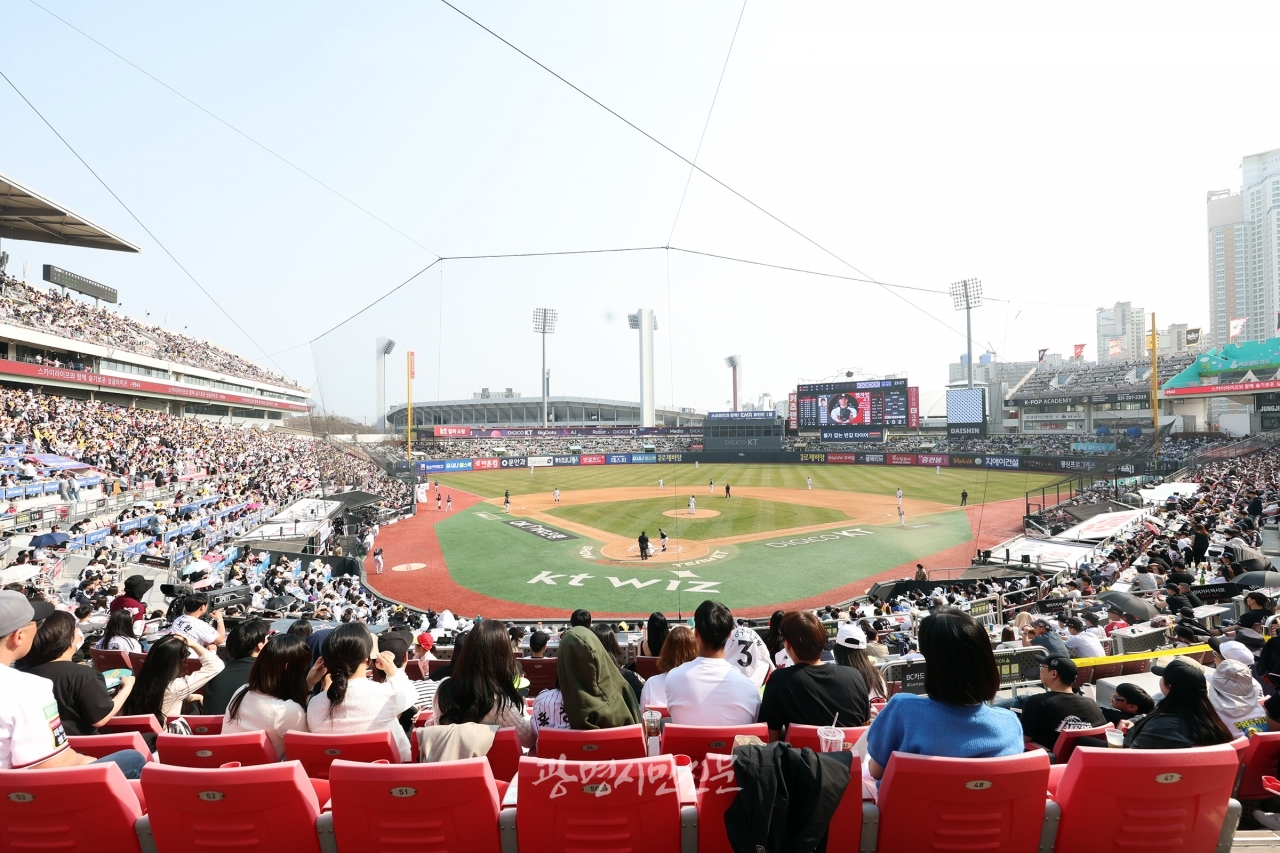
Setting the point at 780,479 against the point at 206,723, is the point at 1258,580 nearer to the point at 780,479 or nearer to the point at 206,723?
the point at 206,723

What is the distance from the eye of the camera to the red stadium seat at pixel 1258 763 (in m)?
3.28

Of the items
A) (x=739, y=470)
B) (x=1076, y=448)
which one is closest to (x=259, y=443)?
(x=739, y=470)

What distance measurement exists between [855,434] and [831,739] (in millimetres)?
56777

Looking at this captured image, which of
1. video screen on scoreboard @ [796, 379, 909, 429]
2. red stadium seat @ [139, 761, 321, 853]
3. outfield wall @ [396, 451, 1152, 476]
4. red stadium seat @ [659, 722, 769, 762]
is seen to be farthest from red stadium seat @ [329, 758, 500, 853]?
video screen on scoreboard @ [796, 379, 909, 429]

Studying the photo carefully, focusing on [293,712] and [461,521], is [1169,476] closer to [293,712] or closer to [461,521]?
[461,521]

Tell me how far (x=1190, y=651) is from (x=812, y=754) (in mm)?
7081

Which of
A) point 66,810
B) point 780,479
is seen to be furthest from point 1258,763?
point 780,479

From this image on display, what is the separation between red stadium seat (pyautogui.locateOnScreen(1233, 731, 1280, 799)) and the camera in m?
3.28

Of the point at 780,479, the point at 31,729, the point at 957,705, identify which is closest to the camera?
the point at 957,705

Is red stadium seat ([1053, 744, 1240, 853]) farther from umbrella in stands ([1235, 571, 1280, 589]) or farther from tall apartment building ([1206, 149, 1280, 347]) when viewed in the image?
tall apartment building ([1206, 149, 1280, 347])

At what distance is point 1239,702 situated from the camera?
4219mm

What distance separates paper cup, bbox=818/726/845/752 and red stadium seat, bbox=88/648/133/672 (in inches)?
268

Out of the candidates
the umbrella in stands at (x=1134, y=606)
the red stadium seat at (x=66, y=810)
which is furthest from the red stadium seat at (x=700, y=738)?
the umbrella in stands at (x=1134, y=606)

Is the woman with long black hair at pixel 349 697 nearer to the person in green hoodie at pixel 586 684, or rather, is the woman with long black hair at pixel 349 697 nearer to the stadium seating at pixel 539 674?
the person in green hoodie at pixel 586 684
